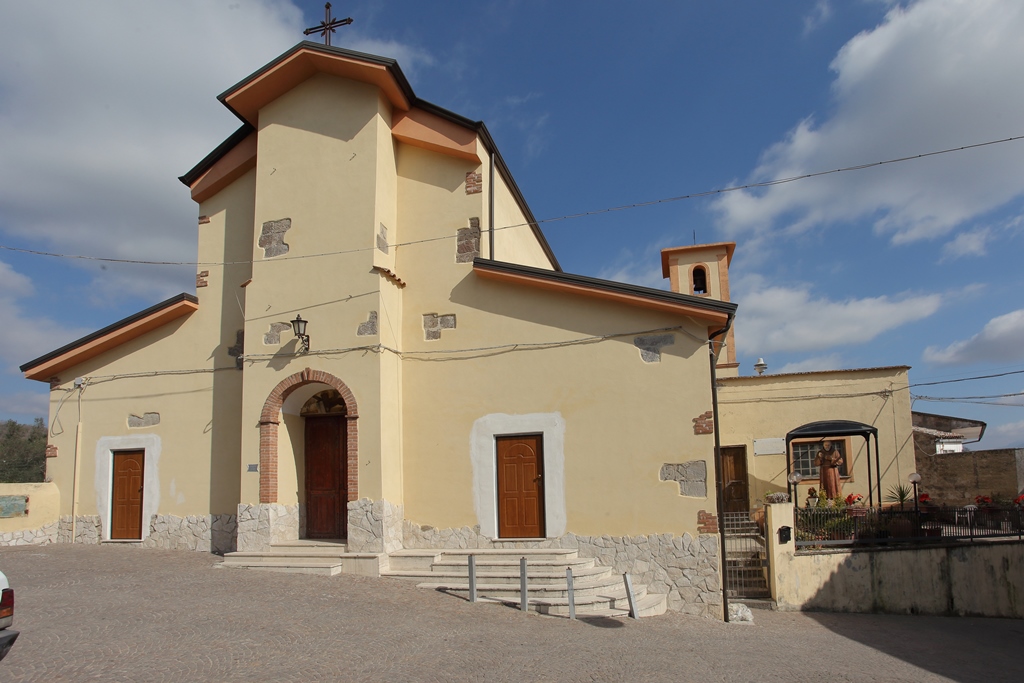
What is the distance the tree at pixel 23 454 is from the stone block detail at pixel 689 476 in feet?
120

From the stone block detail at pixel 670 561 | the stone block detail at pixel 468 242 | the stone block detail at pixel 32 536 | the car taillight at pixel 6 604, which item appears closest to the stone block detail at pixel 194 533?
the stone block detail at pixel 32 536

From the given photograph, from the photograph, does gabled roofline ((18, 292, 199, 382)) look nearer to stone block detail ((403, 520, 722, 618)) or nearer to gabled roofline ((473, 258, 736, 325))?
gabled roofline ((473, 258, 736, 325))

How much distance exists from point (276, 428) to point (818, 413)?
13387 millimetres

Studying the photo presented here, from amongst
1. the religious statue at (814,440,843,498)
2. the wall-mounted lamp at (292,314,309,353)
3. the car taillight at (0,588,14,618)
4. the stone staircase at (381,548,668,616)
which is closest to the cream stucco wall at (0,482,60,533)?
the wall-mounted lamp at (292,314,309,353)

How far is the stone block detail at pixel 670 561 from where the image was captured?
36.4ft

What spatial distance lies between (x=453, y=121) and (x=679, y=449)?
23.3 ft

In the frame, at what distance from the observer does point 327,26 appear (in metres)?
14.1

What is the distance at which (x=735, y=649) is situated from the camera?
8898 mm

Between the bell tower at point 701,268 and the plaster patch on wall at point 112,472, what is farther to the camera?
the bell tower at point 701,268

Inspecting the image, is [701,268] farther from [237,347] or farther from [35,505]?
[35,505]

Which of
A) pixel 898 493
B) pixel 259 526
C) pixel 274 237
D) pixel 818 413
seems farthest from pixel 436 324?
pixel 898 493

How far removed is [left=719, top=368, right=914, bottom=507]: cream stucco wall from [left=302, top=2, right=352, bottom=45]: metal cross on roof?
12.5 m

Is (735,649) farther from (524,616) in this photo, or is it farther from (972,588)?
(972,588)

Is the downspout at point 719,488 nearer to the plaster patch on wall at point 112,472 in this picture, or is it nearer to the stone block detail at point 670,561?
the stone block detail at point 670,561
